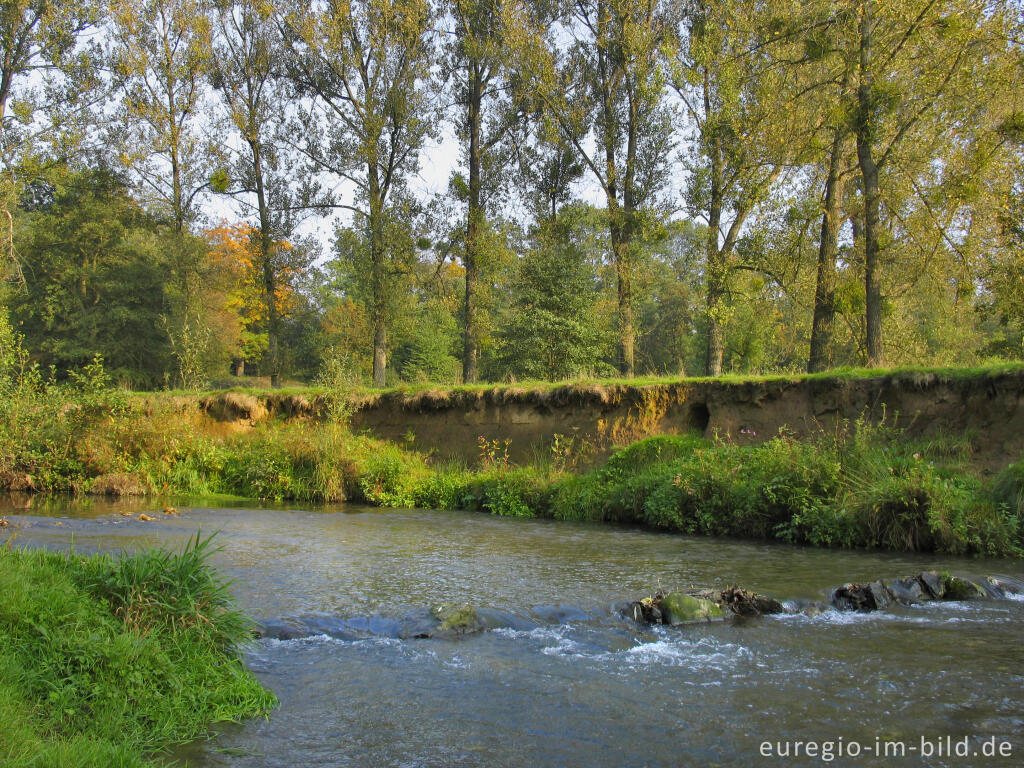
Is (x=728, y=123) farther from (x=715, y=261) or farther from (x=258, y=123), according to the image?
(x=258, y=123)

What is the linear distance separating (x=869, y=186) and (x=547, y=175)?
13.5 metres

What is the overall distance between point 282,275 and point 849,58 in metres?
22.8

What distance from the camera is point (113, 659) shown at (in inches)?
183

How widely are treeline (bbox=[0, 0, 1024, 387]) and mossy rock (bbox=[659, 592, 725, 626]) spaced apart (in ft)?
36.1

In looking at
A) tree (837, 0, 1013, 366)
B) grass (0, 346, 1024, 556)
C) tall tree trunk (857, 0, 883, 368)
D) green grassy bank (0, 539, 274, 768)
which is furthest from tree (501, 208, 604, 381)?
green grassy bank (0, 539, 274, 768)

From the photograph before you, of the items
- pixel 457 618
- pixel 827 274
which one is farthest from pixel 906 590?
pixel 827 274

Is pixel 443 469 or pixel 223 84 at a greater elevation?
pixel 223 84

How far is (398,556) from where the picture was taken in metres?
10.2

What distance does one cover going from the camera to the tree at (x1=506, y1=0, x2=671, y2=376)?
960 inches

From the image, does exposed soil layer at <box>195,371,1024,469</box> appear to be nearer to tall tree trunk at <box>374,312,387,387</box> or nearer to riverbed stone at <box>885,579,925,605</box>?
riverbed stone at <box>885,579,925,605</box>

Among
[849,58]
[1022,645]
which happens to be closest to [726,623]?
[1022,645]

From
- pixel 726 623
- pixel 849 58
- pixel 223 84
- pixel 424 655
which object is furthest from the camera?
pixel 223 84

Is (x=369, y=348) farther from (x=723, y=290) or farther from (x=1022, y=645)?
(x=1022, y=645)

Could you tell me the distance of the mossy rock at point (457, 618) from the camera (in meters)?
6.87
